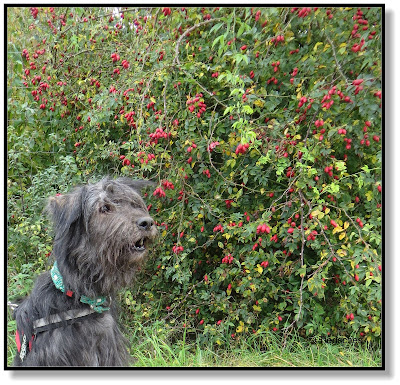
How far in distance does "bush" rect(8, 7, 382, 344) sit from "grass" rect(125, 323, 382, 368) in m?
0.12

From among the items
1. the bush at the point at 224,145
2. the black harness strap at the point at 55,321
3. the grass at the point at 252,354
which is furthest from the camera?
the grass at the point at 252,354

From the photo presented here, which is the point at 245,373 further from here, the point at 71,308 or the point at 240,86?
the point at 240,86

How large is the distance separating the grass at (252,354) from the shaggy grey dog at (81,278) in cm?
51

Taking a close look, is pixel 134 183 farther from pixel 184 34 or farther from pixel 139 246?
pixel 184 34

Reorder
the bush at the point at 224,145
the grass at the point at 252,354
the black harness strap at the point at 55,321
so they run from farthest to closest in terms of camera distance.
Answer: the grass at the point at 252,354, the bush at the point at 224,145, the black harness strap at the point at 55,321

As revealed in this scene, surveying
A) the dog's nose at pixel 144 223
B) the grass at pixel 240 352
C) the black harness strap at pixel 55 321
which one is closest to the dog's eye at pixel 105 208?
the dog's nose at pixel 144 223

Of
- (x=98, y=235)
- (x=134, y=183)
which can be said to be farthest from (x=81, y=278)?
(x=134, y=183)

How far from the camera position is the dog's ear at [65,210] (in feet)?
7.25

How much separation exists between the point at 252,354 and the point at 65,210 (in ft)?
5.28

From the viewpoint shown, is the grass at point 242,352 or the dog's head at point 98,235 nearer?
the dog's head at point 98,235

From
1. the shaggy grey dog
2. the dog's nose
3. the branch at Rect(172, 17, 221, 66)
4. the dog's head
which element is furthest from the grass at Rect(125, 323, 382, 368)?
the branch at Rect(172, 17, 221, 66)

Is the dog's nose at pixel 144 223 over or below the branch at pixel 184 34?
below

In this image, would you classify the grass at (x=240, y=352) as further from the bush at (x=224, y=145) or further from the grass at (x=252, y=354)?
the bush at (x=224, y=145)
